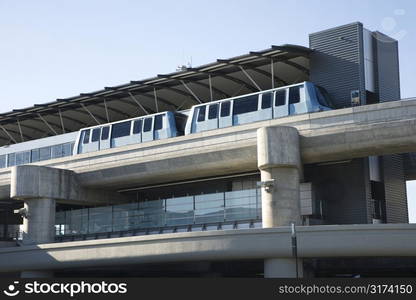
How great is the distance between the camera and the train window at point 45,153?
49.0 m

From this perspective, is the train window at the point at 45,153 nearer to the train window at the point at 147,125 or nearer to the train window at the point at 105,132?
the train window at the point at 105,132

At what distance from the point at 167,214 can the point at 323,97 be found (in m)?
11.3

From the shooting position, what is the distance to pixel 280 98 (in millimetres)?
37219

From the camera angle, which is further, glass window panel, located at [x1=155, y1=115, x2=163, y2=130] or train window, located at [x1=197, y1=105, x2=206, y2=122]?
glass window panel, located at [x1=155, y1=115, x2=163, y2=130]

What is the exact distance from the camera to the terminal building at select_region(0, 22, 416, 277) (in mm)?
33219

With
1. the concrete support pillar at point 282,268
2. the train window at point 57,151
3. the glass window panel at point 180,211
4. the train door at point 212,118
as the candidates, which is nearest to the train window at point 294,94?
the train door at point 212,118

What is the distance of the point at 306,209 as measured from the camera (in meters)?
37.6

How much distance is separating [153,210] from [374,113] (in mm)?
14463

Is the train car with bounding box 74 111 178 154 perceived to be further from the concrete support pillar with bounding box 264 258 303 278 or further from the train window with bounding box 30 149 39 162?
the concrete support pillar with bounding box 264 258 303 278

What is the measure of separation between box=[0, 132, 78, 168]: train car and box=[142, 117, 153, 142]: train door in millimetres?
6916

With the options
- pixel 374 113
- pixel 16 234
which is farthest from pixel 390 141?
pixel 16 234

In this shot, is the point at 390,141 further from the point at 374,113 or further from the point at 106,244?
the point at 106,244

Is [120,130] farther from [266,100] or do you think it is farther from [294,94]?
[294,94]

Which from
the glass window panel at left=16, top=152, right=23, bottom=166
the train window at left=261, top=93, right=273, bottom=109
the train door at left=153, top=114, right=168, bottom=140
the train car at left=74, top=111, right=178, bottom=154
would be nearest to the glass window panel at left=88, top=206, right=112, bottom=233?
the train car at left=74, top=111, right=178, bottom=154
